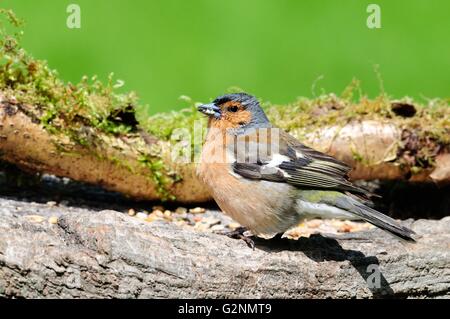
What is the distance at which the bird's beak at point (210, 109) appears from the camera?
5082 millimetres

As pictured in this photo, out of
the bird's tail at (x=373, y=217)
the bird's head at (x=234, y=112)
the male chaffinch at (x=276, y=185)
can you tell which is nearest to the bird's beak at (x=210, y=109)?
the bird's head at (x=234, y=112)

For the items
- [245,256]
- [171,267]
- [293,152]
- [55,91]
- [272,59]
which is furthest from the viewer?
[272,59]

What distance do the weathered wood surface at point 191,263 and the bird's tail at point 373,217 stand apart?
0.86 feet

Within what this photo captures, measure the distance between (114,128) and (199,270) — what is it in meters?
1.73

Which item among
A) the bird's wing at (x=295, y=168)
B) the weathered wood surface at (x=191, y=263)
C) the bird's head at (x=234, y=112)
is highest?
the bird's head at (x=234, y=112)

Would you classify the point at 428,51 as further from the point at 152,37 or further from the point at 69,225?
the point at 69,225

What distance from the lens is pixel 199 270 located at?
4.21 meters

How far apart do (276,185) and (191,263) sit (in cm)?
81

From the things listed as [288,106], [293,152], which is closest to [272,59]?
[288,106]

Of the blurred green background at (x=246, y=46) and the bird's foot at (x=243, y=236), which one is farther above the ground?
the blurred green background at (x=246, y=46)

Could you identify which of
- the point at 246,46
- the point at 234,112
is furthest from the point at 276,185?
the point at 246,46

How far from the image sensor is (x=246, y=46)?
29.6 feet

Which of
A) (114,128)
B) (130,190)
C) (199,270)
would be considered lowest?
(199,270)

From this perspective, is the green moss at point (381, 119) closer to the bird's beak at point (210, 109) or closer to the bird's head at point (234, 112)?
the bird's head at point (234, 112)
